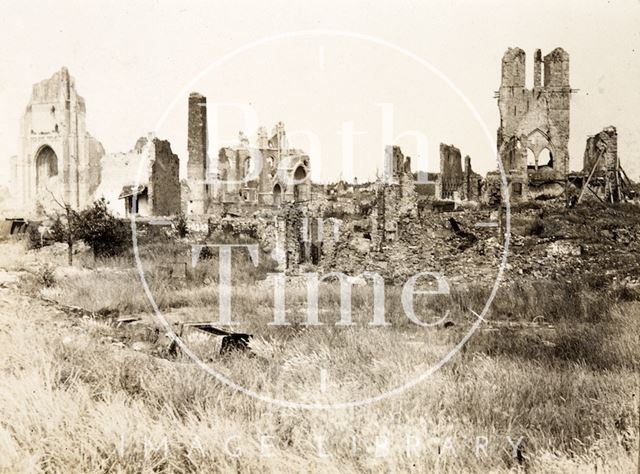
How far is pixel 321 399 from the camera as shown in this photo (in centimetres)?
418

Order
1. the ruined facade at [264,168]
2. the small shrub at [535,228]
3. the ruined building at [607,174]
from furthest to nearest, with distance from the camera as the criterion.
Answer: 1. the ruined facade at [264,168]
2. the ruined building at [607,174]
3. the small shrub at [535,228]

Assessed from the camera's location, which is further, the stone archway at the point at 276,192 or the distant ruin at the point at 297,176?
the stone archway at the point at 276,192

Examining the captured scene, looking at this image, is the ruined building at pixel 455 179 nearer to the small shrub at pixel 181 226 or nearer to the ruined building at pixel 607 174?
the ruined building at pixel 607 174

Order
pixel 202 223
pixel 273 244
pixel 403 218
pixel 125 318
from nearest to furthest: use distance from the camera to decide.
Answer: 1. pixel 125 318
2. pixel 403 218
3. pixel 273 244
4. pixel 202 223

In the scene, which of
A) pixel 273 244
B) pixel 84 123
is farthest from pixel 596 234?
pixel 84 123

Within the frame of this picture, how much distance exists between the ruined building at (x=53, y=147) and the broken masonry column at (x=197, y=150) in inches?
276

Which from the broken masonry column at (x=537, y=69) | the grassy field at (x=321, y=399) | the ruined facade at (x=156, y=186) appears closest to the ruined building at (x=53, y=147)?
the grassy field at (x=321, y=399)

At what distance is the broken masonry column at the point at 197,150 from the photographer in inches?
947

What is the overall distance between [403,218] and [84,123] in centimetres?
847

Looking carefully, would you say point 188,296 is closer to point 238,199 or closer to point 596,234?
point 596,234

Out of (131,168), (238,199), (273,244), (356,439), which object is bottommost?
(356,439)

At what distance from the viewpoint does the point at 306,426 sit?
379 centimetres

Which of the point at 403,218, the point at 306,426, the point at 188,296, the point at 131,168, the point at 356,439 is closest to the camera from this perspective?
the point at 356,439

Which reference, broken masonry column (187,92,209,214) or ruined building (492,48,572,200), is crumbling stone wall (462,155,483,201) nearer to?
ruined building (492,48,572,200)
